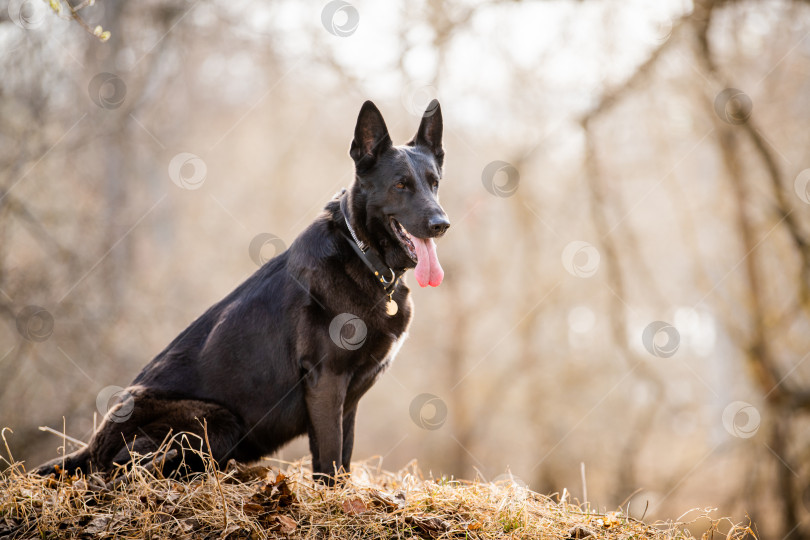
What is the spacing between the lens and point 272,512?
8.66ft

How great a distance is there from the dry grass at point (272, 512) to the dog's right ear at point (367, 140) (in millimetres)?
1706

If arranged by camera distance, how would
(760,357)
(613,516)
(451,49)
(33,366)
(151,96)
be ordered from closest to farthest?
(613,516), (760,357), (33,366), (451,49), (151,96)

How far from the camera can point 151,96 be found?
11.8 metres

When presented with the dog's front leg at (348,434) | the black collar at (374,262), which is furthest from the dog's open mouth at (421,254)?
the dog's front leg at (348,434)

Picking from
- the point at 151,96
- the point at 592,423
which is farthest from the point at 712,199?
the point at 151,96

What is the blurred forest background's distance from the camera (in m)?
8.14

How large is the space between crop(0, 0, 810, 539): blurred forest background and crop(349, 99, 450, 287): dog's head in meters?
5.19

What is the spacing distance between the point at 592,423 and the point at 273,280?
880cm

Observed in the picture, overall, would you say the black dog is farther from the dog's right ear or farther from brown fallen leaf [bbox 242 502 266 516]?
brown fallen leaf [bbox 242 502 266 516]

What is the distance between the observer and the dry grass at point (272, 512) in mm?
2525

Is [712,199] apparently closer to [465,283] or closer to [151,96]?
[465,283]

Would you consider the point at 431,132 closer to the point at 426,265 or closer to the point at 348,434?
the point at 426,265

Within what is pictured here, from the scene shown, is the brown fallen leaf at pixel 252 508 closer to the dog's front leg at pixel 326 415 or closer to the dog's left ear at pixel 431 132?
the dog's front leg at pixel 326 415

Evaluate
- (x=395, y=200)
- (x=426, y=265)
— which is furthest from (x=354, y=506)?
(x=395, y=200)
